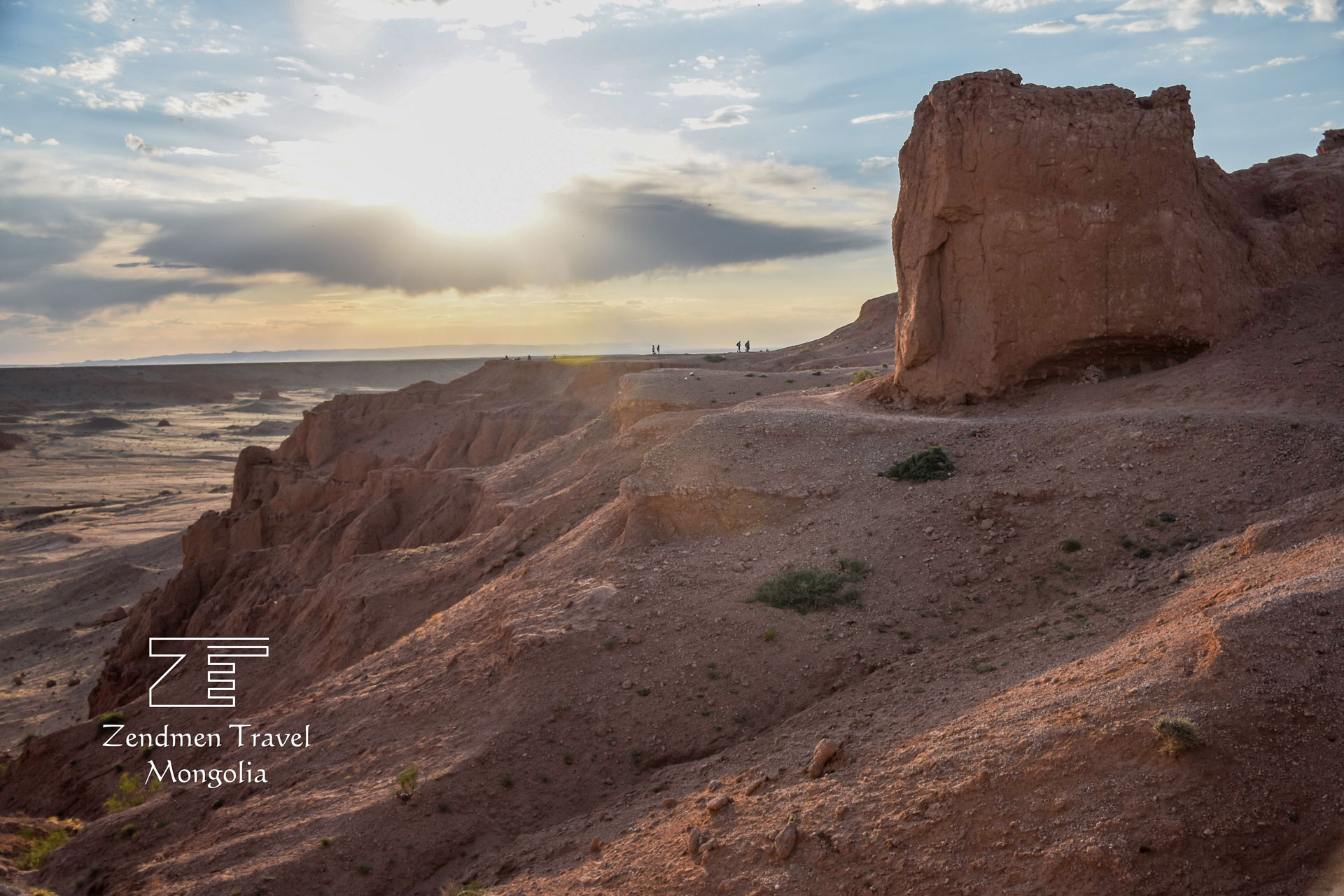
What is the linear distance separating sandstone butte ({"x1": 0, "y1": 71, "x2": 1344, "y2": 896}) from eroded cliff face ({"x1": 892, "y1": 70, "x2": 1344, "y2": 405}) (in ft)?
0.27

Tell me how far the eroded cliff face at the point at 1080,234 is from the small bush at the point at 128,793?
1778cm

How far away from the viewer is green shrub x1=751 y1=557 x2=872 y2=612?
11.3m

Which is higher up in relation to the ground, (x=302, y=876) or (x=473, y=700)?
(x=473, y=700)

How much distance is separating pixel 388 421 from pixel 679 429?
2724cm

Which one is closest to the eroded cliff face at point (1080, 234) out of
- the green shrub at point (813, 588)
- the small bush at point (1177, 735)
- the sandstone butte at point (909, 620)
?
the sandstone butte at point (909, 620)

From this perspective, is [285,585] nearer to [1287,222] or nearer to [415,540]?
[415,540]

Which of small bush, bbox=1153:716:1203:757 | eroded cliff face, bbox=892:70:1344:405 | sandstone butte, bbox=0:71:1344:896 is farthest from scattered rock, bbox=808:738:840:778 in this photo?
eroded cliff face, bbox=892:70:1344:405

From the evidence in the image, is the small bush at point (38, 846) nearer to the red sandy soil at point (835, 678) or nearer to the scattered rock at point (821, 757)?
the red sandy soil at point (835, 678)

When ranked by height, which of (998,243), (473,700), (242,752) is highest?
(998,243)

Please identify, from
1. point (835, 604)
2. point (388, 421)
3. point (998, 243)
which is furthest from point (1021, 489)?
point (388, 421)

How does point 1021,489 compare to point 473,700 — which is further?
point 1021,489

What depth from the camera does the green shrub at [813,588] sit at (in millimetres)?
11305

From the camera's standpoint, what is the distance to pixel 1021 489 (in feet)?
42.1

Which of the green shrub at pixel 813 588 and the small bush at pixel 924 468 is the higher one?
the small bush at pixel 924 468
